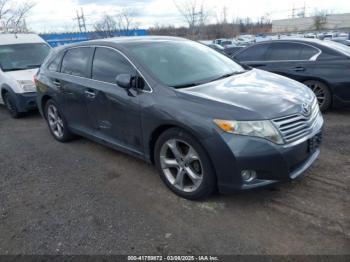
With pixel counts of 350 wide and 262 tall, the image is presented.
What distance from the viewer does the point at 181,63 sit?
372cm

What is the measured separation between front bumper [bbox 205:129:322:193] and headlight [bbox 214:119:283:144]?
0.13ft

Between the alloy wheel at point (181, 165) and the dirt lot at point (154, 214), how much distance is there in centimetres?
19

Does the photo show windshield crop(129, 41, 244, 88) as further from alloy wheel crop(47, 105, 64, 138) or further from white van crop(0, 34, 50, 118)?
white van crop(0, 34, 50, 118)

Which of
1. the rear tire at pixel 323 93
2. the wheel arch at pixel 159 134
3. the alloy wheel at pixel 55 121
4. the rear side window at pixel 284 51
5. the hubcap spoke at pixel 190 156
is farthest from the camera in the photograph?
the rear side window at pixel 284 51

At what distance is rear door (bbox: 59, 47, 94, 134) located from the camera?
425cm

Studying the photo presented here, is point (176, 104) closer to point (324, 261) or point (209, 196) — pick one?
point (209, 196)

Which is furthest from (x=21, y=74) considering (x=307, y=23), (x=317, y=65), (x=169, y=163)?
(x=307, y=23)

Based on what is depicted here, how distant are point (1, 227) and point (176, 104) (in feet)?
7.01

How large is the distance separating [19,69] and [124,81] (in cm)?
507

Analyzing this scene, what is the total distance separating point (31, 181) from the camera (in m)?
3.98

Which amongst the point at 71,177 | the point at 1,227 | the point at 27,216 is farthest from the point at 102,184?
the point at 1,227

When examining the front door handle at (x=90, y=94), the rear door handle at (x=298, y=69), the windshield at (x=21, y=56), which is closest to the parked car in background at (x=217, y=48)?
the rear door handle at (x=298, y=69)

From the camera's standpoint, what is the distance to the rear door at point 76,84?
4.25 metres

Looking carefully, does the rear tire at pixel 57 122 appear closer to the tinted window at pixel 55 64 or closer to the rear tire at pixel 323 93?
the tinted window at pixel 55 64
